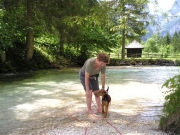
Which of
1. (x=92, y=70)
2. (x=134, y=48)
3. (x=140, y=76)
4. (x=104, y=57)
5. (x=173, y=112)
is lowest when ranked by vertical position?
(x=140, y=76)

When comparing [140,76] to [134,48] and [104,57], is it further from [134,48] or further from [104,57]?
[134,48]

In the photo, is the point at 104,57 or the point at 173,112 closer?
the point at 173,112

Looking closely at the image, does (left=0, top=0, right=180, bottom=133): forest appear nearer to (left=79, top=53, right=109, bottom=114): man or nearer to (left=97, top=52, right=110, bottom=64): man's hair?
(left=79, top=53, right=109, bottom=114): man

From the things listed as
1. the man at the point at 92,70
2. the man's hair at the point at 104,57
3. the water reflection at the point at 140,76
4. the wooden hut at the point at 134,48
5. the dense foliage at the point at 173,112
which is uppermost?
the wooden hut at the point at 134,48

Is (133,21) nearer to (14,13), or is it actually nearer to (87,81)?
(14,13)

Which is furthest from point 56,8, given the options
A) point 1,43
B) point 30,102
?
point 30,102

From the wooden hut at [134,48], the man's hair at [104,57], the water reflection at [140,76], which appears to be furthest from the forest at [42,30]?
the wooden hut at [134,48]

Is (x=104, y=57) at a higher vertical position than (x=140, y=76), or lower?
higher

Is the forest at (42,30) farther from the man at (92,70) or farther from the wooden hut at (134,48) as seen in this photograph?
the wooden hut at (134,48)

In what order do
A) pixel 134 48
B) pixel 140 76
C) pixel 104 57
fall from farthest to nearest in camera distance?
pixel 134 48 → pixel 140 76 → pixel 104 57

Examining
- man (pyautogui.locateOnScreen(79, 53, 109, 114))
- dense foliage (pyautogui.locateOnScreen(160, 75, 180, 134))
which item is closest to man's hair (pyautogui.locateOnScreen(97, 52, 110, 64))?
man (pyautogui.locateOnScreen(79, 53, 109, 114))

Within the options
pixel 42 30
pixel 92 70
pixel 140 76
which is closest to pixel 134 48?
pixel 42 30

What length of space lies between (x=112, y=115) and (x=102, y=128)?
46.4 inches

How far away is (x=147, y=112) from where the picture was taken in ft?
21.0
